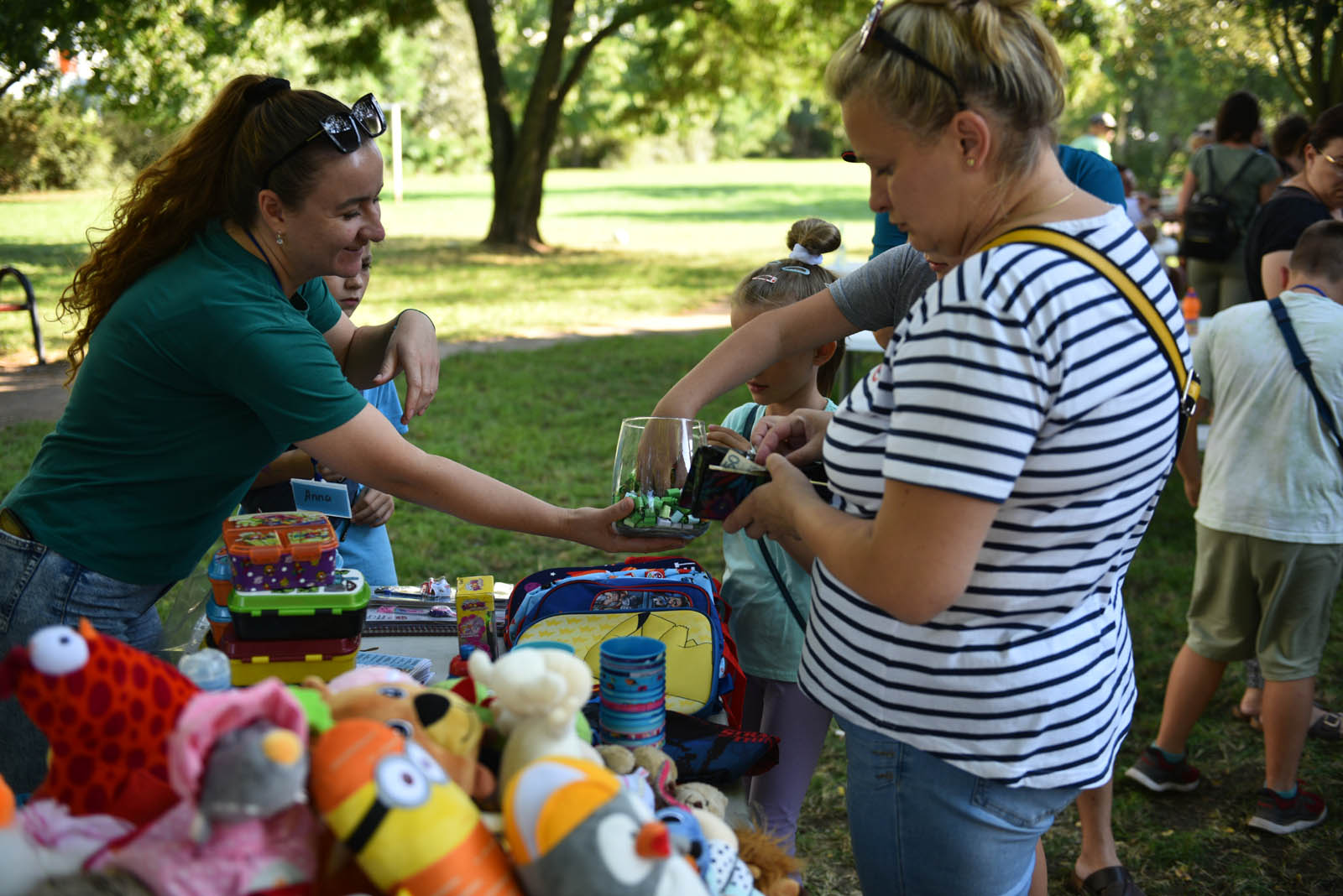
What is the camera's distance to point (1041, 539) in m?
1.46

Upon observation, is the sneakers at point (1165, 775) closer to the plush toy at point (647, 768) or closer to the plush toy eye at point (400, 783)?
the plush toy at point (647, 768)

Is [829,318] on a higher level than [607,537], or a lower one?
higher

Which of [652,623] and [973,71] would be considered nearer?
[973,71]

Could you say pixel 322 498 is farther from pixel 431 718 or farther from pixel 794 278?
pixel 431 718

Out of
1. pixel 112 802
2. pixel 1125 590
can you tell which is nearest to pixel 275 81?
A: pixel 112 802

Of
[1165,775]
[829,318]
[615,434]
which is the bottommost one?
[615,434]

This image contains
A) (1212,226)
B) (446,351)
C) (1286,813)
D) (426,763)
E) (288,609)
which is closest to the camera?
(426,763)

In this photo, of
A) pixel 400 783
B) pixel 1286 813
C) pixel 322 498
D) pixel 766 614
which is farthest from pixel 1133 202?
pixel 400 783

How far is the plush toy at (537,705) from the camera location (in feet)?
4.51

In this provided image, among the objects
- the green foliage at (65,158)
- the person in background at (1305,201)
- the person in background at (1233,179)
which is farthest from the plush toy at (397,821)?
the green foliage at (65,158)

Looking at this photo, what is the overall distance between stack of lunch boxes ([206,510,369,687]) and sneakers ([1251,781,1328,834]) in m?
3.14

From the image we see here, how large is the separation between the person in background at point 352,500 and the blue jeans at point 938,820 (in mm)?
1995

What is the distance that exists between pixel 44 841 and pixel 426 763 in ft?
1.41

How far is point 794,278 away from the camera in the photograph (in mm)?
2979
